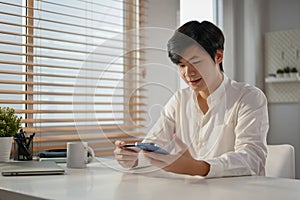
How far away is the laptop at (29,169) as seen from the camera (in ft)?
4.60

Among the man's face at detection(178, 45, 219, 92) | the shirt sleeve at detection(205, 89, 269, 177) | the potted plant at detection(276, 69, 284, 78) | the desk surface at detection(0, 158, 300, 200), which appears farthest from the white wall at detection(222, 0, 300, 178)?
the desk surface at detection(0, 158, 300, 200)

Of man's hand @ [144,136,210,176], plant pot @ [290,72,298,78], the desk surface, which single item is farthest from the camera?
plant pot @ [290,72,298,78]

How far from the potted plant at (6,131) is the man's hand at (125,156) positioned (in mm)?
530

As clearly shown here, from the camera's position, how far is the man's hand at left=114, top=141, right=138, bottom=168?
4.56 feet

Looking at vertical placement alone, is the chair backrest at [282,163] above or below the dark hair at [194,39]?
below

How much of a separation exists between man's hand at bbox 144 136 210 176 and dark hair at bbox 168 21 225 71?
32 cm

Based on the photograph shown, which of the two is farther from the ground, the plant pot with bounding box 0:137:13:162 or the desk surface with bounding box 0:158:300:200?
the plant pot with bounding box 0:137:13:162

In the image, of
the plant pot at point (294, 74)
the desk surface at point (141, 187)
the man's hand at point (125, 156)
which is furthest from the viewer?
the plant pot at point (294, 74)

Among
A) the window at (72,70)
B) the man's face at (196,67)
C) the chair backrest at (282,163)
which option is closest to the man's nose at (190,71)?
the man's face at (196,67)

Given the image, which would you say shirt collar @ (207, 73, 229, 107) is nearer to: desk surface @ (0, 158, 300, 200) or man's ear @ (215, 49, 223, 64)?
man's ear @ (215, 49, 223, 64)

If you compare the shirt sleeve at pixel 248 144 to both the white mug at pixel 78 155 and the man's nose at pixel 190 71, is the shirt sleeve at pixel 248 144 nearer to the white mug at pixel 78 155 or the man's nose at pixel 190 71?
the man's nose at pixel 190 71

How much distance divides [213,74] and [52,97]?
98cm

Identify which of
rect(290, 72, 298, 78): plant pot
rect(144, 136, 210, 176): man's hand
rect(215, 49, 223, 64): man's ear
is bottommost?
rect(144, 136, 210, 176): man's hand

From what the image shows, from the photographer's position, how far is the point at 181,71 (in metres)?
1.47
